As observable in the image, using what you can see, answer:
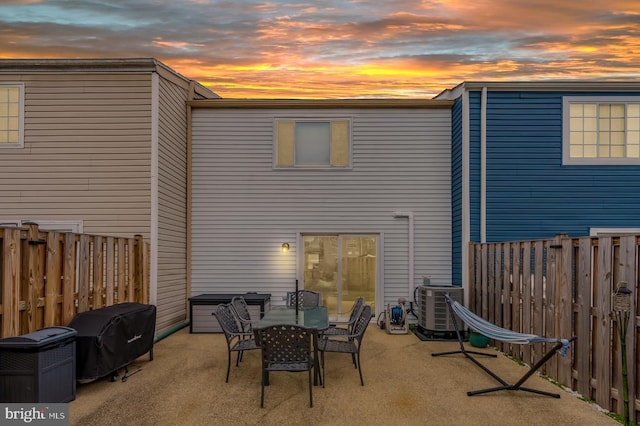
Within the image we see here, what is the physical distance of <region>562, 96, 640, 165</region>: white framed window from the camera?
31.2 feet

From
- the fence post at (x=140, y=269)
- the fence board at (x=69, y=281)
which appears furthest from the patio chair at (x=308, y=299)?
the fence board at (x=69, y=281)

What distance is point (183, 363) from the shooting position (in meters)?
6.76

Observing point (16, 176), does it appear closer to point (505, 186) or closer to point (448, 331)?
point (448, 331)

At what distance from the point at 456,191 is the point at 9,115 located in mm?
9490

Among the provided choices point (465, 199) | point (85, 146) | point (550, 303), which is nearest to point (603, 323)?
point (550, 303)

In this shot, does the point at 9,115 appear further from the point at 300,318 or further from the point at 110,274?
the point at 300,318

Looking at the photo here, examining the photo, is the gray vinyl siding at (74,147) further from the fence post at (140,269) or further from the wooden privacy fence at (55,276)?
the wooden privacy fence at (55,276)

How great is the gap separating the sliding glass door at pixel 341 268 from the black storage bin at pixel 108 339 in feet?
14.6

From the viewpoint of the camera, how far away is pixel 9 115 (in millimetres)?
8844

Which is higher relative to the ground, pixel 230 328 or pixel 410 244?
pixel 410 244

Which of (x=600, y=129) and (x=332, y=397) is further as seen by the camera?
(x=600, y=129)

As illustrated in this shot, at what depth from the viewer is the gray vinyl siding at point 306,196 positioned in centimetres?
1020

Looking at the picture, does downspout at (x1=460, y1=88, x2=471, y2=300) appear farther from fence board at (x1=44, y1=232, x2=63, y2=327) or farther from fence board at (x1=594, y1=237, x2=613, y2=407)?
fence board at (x1=44, y1=232, x2=63, y2=327)

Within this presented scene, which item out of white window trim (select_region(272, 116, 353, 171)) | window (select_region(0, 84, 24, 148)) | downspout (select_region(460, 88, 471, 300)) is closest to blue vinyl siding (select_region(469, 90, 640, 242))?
downspout (select_region(460, 88, 471, 300))
